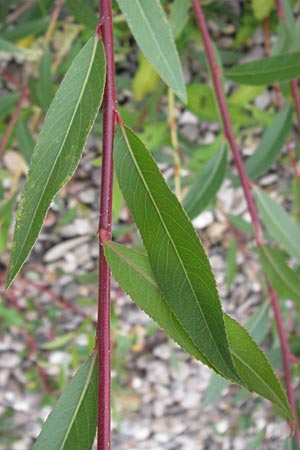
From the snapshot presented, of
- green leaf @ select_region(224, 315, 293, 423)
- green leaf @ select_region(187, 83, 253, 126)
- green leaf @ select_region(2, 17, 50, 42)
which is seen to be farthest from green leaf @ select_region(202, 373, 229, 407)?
green leaf @ select_region(2, 17, 50, 42)

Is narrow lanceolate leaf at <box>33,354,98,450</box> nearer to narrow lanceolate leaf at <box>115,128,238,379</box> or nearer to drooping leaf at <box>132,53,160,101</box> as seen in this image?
narrow lanceolate leaf at <box>115,128,238,379</box>

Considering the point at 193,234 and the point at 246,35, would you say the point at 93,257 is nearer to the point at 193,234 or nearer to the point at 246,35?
the point at 246,35

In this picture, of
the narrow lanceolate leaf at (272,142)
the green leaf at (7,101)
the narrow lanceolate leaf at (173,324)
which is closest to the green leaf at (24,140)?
the green leaf at (7,101)

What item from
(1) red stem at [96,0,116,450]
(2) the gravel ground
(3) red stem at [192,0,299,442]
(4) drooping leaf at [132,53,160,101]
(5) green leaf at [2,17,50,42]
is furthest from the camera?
(2) the gravel ground

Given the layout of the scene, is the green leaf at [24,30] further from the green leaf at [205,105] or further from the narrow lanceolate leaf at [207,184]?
the narrow lanceolate leaf at [207,184]

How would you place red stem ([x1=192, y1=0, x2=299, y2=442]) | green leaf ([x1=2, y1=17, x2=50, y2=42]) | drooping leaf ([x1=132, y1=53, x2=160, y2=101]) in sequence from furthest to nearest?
drooping leaf ([x1=132, y1=53, x2=160, y2=101])
green leaf ([x1=2, y1=17, x2=50, y2=42])
red stem ([x1=192, y1=0, x2=299, y2=442])

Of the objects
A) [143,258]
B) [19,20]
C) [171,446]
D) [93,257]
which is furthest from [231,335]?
[171,446]
